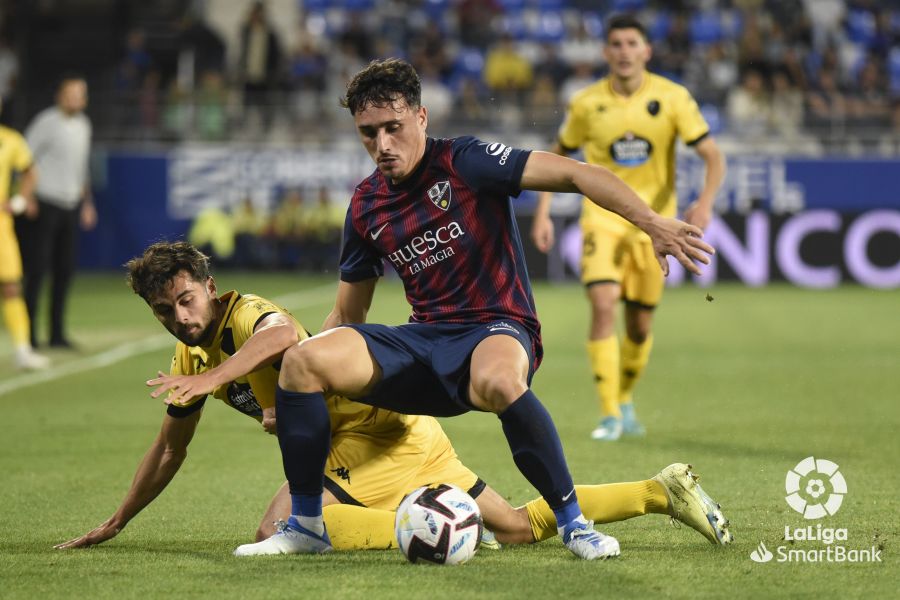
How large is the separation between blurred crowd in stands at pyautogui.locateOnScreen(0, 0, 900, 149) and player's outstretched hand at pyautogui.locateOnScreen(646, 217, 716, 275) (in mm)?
16893

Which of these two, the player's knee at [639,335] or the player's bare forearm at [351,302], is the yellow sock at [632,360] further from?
the player's bare forearm at [351,302]

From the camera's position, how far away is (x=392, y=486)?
5223 mm

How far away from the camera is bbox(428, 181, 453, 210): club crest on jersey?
504cm

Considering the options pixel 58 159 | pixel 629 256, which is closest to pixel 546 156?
pixel 629 256

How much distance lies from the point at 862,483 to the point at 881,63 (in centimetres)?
1781

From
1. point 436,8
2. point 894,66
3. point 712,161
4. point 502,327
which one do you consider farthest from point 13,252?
point 894,66

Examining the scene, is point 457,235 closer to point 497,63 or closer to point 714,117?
point 714,117

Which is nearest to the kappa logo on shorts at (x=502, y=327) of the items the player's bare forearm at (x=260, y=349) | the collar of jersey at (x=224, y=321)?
the player's bare forearm at (x=260, y=349)

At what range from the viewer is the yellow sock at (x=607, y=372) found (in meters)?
8.16

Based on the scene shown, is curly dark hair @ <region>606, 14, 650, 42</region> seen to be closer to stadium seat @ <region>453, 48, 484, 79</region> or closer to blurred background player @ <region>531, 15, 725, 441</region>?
blurred background player @ <region>531, 15, 725, 441</region>

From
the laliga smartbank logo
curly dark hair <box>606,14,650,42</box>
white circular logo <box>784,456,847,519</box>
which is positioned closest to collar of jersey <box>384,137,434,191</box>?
the laliga smartbank logo

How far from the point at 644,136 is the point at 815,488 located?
2889 millimetres

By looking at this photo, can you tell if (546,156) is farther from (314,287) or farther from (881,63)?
(881,63)

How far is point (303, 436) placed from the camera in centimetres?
478
